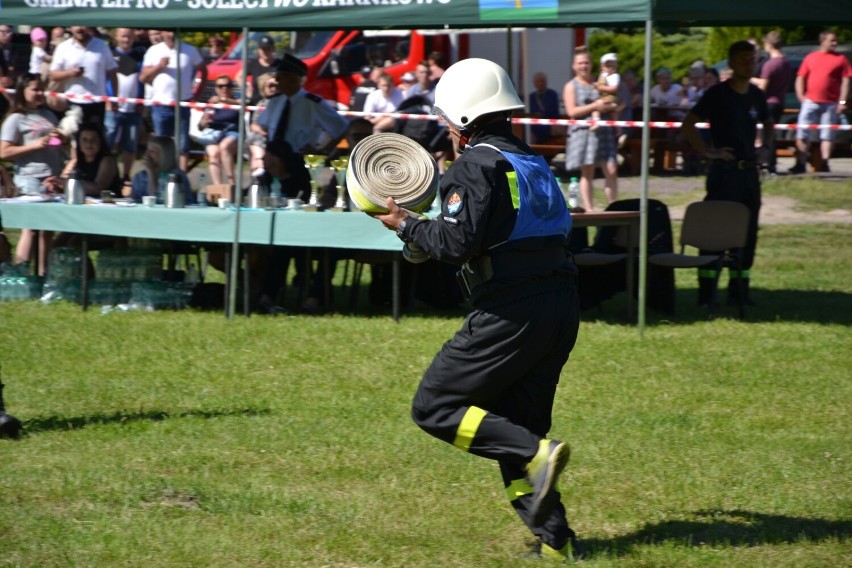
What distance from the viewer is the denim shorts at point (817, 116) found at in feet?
67.3

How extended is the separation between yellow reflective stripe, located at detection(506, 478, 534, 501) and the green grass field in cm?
34

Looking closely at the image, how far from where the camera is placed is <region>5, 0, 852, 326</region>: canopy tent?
31.2ft

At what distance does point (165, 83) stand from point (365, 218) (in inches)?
306

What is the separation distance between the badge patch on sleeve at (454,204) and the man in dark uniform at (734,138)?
681 centimetres

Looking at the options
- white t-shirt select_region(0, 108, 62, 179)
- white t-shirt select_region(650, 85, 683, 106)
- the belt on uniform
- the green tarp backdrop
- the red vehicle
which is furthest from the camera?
white t-shirt select_region(650, 85, 683, 106)

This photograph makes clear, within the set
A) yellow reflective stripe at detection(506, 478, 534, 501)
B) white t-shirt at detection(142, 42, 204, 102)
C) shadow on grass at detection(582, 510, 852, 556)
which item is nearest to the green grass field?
shadow on grass at detection(582, 510, 852, 556)

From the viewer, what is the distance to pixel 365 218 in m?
10.2

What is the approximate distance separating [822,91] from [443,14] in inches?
478

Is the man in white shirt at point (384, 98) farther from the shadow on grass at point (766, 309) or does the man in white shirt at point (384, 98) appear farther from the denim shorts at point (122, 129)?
the shadow on grass at point (766, 309)

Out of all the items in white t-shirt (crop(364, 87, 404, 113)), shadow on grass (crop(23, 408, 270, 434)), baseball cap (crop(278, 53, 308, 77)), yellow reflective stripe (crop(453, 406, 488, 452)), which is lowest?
shadow on grass (crop(23, 408, 270, 434))

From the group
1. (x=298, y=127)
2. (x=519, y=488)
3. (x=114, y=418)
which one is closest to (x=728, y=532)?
(x=519, y=488)

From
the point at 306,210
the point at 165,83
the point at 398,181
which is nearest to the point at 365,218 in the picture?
the point at 306,210

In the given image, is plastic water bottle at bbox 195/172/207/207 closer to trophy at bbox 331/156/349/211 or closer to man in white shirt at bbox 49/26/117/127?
trophy at bbox 331/156/349/211

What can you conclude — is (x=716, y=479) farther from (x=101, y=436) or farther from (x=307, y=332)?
(x=307, y=332)
